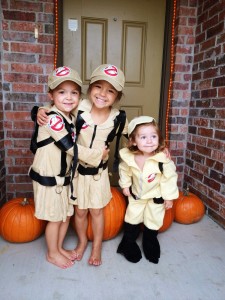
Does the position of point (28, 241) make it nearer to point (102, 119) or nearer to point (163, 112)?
point (102, 119)

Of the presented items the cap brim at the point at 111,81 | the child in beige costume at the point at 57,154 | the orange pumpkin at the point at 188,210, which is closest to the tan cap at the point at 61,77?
the child in beige costume at the point at 57,154

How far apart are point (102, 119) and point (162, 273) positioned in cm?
112

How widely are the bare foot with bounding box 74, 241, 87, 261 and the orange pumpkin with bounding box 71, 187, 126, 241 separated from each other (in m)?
0.10

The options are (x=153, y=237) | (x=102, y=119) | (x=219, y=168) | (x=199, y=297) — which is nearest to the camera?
(x=199, y=297)

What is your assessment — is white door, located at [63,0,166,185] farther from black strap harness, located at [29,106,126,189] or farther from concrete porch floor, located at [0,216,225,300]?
concrete porch floor, located at [0,216,225,300]

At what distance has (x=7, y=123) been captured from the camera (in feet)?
8.08

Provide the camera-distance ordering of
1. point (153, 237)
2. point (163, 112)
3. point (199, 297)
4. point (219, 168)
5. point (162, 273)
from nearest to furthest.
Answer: point (199, 297) < point (162, 273) < point (153, 237) < point (219, 168) < point (163, 112)

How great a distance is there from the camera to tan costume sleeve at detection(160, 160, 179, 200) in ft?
6.23

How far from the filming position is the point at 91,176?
1828 mm

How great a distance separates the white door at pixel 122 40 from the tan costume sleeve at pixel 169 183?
1115mm

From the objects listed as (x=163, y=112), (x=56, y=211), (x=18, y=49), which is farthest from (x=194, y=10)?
(x=56, y=211)

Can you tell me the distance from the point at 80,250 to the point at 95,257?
147mm

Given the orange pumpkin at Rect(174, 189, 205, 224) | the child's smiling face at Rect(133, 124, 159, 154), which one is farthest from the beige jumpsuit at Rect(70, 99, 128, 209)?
the orange pumpkin at Rect(174, 189, 205, 224)

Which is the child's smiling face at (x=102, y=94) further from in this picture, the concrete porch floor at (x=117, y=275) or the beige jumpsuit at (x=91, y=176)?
the concrete porch floor at (x=117, y=275)
